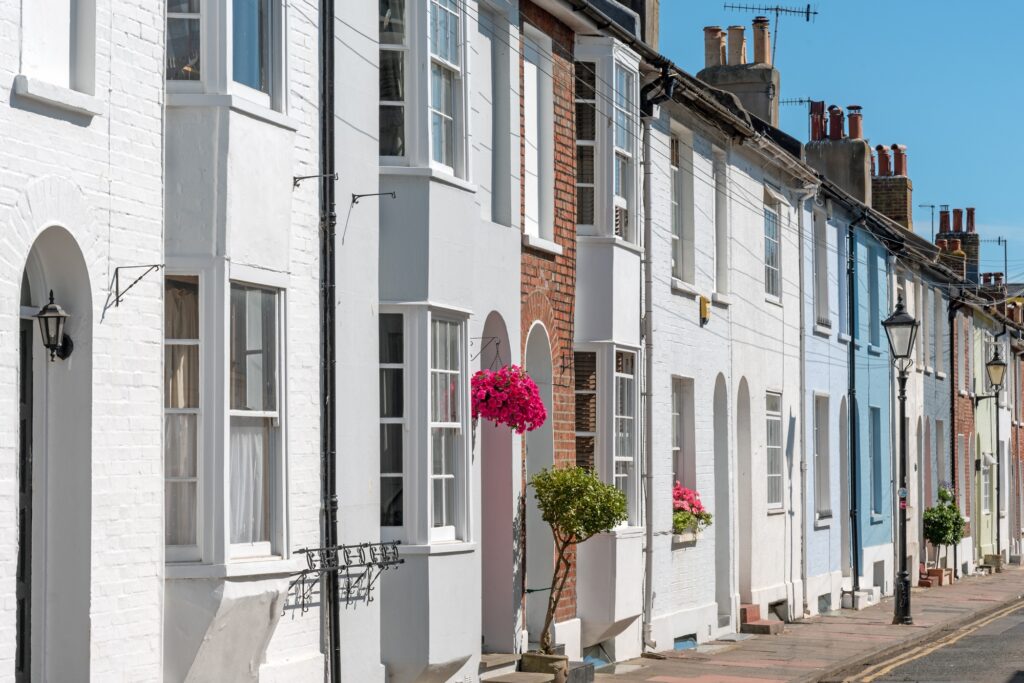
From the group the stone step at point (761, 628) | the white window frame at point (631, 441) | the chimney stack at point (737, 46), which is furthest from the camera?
the chimney stack at point (737, 46)

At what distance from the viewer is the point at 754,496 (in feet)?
81.3

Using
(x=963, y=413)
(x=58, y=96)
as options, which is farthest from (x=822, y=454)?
(x=58, y=96)

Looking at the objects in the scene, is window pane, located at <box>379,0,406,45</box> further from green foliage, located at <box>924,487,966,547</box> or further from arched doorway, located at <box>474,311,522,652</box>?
green foliage, located at <box>924,487,966,547</box>

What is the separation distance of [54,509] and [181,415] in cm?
140

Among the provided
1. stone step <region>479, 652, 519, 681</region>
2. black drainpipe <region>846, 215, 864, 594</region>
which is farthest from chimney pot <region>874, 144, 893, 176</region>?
stone step <region>479, 652, 519, 681</region>

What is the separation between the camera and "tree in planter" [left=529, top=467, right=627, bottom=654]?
630 inches

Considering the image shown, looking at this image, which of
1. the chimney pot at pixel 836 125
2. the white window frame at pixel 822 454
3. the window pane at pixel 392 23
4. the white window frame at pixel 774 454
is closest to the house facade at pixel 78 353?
the window pane at pixel 392 23

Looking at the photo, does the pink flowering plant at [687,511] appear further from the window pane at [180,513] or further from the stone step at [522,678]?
the window pane at [180,513]

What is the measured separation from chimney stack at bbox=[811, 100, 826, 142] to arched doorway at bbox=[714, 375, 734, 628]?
1365cm

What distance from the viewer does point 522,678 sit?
15.3 metres

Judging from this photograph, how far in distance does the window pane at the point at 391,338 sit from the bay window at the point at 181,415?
3.05 meters

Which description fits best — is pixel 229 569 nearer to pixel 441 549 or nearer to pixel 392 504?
pixel 392 504

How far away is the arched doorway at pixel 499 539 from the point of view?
52.5 ft

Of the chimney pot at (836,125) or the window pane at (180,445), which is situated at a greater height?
the chimney pot at (836,125)
